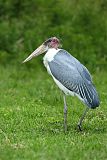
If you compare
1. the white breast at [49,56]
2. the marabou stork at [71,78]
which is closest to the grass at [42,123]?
A: the marabou stork at [71,78]

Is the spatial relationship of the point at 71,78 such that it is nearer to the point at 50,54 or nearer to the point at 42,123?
the point at 50,54

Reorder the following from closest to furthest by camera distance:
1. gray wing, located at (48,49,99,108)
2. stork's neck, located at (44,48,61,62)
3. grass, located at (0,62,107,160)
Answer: grass, located at (0,62,107,160), gray wing, located at (48,49,99,108), stork's neck, located at (44,48,61,62)

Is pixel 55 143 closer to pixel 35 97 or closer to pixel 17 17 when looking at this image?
pixel 35 97

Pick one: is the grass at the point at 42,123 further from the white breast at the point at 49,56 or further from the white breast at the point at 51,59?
the white breast at the point at 49,56

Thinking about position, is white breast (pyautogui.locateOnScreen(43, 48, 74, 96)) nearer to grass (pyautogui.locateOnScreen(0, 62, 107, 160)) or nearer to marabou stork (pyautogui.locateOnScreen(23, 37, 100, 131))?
marabou stork (pyautogui.locateOnScreen(23, 37, 100, 131))

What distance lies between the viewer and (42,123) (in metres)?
9.66

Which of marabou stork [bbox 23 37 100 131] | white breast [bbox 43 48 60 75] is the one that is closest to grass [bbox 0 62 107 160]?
marabou stork [bbox 23 37 100 131]

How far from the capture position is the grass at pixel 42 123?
7570mm

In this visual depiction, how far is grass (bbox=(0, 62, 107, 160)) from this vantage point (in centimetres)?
757

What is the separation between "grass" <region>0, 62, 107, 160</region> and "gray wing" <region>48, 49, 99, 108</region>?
0.51 meters

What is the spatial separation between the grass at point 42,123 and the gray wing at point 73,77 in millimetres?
507

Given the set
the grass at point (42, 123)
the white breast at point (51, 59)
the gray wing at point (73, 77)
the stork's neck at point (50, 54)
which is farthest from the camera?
the stork's neck at point (50, 54)

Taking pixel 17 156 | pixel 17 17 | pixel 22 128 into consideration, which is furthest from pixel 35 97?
pixel 17 17

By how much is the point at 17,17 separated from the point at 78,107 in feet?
22.5
